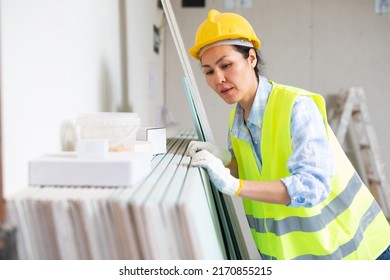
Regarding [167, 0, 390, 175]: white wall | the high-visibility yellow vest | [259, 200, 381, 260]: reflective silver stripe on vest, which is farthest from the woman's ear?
[167, 0, 390, 175]: white wall

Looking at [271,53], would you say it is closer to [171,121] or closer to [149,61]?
[171,121]

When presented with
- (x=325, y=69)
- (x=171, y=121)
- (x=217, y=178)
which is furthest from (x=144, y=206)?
(x=325, y=69)

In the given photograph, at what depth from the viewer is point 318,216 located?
103 cm

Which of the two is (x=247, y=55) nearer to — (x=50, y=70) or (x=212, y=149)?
(x=212, y=149)

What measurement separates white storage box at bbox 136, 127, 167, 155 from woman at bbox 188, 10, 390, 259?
96 millimetres

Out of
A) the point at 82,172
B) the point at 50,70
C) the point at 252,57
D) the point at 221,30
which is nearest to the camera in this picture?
the point at 82,172

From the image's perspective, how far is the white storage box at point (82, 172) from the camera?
62cm

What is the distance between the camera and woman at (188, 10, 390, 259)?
873mm

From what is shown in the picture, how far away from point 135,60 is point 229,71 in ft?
2.36

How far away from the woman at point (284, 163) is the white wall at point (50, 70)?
1.01 feet

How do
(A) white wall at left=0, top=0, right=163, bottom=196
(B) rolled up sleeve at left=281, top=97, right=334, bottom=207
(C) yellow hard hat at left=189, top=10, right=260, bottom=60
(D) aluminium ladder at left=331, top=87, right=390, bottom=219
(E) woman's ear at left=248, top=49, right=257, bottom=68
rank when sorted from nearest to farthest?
(A) white wall at left=0, top=0, right=163, bottom=196, (B) rolled up sleeve at left=281, top=97, right=334, bottom=207, (C) yellow hard hat at left=189, top=10, right=260, bottom=60, (E) woman's ear at left=248, top=49, right=257, bottom=68, (D) aluminium ladder at left=331, top=87, right=390, bottom=219

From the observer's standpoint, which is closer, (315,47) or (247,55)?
(247,55)

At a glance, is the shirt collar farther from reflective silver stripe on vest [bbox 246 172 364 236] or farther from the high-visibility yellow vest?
reflective silver stripe on vest [bbox 246 172 364 236]

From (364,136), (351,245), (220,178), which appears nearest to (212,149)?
(220,178)
